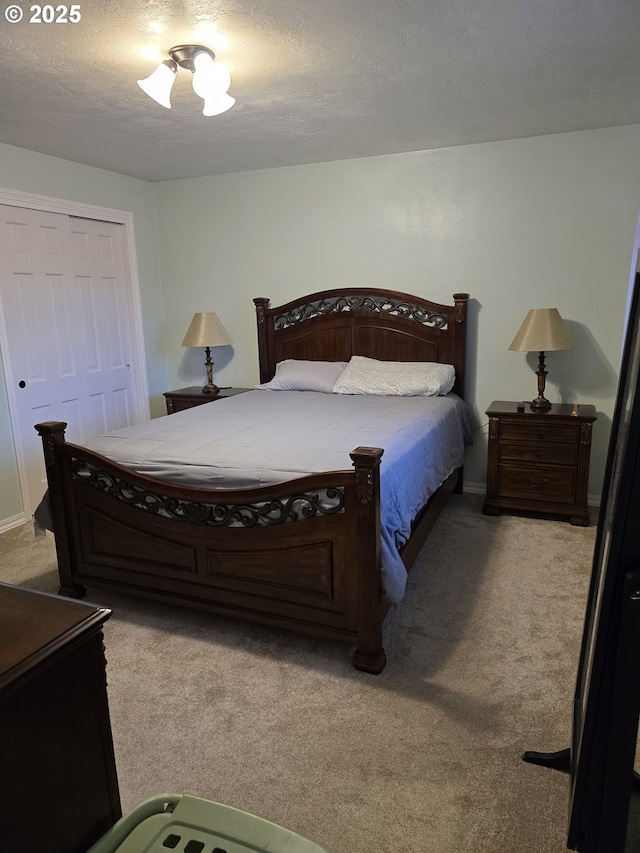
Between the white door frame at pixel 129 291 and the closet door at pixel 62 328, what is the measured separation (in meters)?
0.03

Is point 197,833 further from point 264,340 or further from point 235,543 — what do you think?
point 264,340

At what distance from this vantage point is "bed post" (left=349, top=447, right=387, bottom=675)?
6.70ft

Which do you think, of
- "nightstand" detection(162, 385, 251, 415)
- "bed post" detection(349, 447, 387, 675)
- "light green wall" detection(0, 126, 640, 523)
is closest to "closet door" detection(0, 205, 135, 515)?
"light green wall" detection(0, 126, 640, 523)

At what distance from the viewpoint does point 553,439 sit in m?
3.51

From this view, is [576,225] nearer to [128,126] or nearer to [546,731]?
[128,126]

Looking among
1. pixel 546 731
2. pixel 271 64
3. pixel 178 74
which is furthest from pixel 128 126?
pixel 546 731

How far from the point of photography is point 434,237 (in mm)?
3992

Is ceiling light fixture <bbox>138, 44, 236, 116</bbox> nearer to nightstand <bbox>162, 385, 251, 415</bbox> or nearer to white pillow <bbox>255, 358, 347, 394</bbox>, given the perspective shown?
white pillow <bbox>255, 358, 347, 394</bbox>

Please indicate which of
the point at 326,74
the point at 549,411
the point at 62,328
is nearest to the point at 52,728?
the point at 326,74

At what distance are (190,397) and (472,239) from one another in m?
2.42

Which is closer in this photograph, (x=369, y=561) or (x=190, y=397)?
(x=369, y=561)

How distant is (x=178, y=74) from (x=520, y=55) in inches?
59.8

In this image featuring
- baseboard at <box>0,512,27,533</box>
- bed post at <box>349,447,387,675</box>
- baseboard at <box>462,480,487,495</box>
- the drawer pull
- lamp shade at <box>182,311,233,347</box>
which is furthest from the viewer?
lamp shade at <box>182,311,233,347</box>

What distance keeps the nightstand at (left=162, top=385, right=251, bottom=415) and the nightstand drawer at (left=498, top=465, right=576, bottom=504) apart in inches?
82.9
